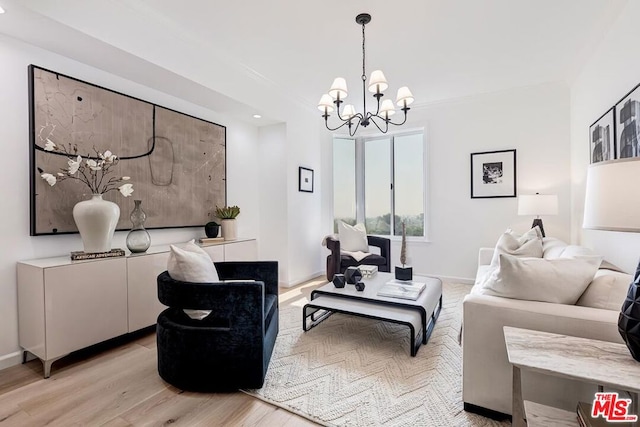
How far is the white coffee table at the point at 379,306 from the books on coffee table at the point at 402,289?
0.04 meters

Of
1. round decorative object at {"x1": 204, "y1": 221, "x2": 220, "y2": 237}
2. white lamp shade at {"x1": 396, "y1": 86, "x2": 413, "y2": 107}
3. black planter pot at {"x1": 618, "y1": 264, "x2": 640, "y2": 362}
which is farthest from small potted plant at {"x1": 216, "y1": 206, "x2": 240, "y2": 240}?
black planter pot at {"x1": 618, "y1": 264, "x2": 640, "y2": 362}

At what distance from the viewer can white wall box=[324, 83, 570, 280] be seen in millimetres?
3953

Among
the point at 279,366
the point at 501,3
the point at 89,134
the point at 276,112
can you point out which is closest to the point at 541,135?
the point at 501,3

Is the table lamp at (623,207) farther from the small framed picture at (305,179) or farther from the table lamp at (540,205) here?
the small framed picture at (305,179)

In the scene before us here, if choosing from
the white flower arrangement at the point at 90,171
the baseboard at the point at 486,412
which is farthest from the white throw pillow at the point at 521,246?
the white flower arrangement at the point at 90,171

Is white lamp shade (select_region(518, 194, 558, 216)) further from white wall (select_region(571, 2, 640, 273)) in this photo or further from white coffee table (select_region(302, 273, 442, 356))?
white coffee table (select_region(302, 273, 442, 356))

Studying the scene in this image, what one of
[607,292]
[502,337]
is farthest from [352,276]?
[607,292]

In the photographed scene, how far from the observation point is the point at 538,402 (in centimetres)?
146

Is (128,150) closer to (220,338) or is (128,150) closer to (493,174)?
(220,338)

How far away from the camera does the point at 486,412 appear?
1.62 metres

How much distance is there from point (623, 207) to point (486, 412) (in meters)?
1.23

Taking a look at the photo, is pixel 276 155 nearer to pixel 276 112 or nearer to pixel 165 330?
pixel 276 112

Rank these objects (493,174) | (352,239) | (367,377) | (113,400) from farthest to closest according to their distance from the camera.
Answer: (352,239) < (493,174) < (367,377) < (113,400)

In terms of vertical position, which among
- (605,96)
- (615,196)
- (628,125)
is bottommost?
(615,196)
